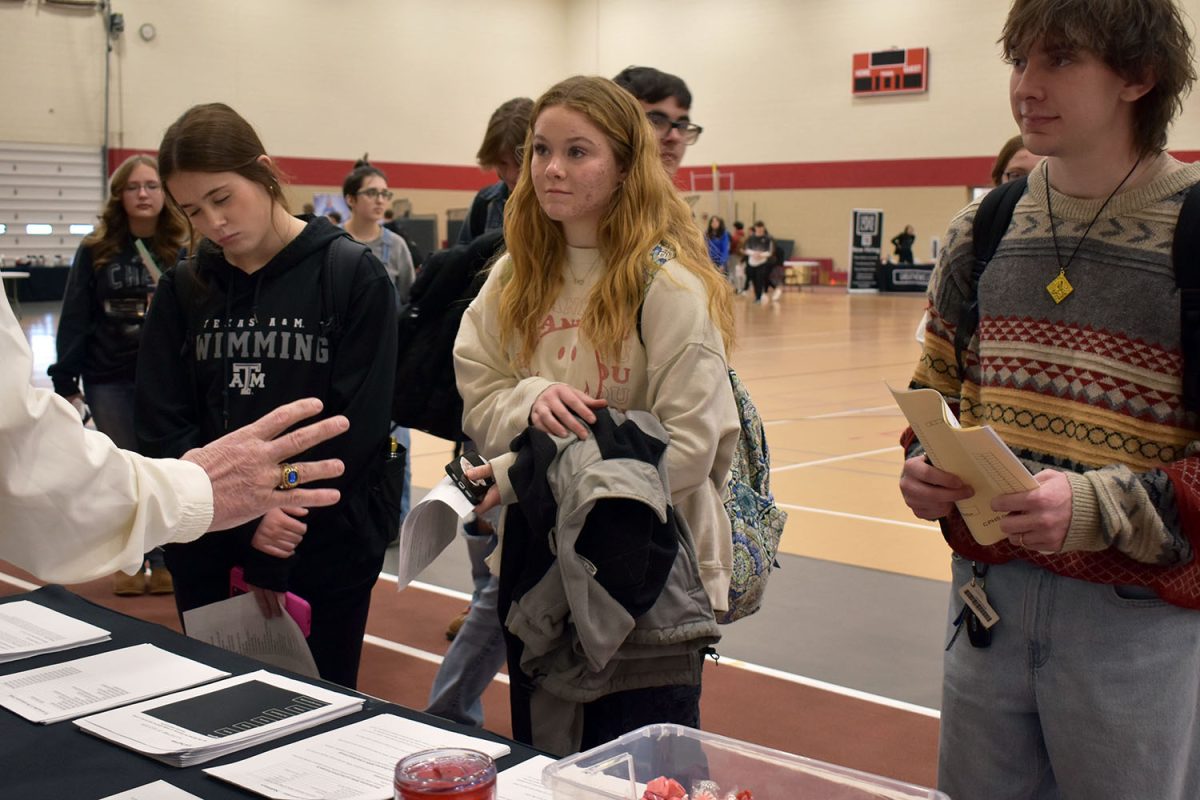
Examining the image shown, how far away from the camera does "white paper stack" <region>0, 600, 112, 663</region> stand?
88.7 inches

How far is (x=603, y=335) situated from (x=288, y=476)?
2.55 feet

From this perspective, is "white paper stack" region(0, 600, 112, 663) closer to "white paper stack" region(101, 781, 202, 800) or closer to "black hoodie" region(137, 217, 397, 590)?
"black hoodie" region(137, 217, 397, 590)

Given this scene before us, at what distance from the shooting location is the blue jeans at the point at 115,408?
17.5 ft

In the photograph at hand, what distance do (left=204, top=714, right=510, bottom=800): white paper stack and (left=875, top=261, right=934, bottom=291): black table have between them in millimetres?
25108

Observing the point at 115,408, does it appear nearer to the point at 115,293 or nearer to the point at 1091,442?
the point at 115,293

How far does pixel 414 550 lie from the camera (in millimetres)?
2217

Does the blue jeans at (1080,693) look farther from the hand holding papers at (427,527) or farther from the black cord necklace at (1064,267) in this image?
the hand holding papers at (427,527)

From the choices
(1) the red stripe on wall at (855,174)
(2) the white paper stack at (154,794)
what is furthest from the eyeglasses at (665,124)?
(1) the red stripe on wall at (855,174)

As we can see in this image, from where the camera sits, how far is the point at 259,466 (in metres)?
1.86

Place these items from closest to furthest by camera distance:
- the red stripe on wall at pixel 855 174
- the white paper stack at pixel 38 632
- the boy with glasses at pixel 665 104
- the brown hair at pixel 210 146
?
1. the white paper stack at pixel 38 632
2. the brown hair at pixel 210 146
3. the boy with glasses at pixel 665 104
4. the red stripe on wall at pixel 855 174

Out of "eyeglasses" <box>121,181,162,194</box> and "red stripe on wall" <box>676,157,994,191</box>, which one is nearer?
"eyeglasses" <box>121,181,162,194</box>

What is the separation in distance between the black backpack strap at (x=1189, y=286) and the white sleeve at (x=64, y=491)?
4.97 ft

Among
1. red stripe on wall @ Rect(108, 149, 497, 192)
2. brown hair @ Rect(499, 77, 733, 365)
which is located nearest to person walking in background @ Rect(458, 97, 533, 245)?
brown hair @ Rect(499, 77, 733, 365)

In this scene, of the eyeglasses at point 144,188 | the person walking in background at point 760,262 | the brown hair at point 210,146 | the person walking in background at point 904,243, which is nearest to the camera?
the brown hair at point 210,146
